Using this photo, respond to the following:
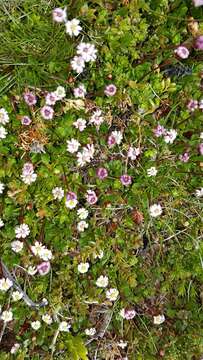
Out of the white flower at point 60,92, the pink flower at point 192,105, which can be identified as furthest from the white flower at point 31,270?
the pink flower at point 192,105

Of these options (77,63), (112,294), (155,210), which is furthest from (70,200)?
(77,63)

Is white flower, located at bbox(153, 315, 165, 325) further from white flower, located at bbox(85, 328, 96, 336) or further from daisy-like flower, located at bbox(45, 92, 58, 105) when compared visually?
daisy-like flower, located at bbox(45, 92, 58, 105)

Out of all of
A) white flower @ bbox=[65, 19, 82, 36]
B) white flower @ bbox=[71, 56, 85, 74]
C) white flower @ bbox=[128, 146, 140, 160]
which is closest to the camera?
white flower @ bbox=[65, 19, 82, 36]

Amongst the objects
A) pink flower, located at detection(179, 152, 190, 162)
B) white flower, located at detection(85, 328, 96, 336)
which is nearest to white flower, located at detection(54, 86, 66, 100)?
pink flower, located at detection(179, 152, 190, 162)

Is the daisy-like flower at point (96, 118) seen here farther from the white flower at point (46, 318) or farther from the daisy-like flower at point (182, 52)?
the white flower at point (46, 318)

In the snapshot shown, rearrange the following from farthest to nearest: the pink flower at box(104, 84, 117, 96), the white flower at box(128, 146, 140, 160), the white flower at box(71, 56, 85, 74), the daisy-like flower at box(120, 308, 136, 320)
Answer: the daisy-like flower at box(120, 308, 136, 320), the white flower at box(128, 146, 140, 160), the pink flower at box(104, 84, 117, 96), the white flower at box(71, 56, 85, 74)

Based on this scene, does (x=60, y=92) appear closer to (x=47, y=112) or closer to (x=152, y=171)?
(x=47, y=112)

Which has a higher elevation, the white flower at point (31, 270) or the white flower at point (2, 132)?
the white flower at point (2, 132)
